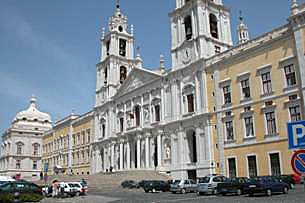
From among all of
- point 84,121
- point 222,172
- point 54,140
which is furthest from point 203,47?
point 54,140

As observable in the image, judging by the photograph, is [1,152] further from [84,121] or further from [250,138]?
[250,138]

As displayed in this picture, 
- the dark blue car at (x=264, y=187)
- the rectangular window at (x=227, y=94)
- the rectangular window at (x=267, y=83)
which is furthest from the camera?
the rectangular window at (x=227, y=94)

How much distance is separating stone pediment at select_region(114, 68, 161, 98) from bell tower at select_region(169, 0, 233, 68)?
5080 millimetres

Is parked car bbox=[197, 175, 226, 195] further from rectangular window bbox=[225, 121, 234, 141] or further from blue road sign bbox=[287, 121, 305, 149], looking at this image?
blue road sign bbox=[287, 121, 305, 149]

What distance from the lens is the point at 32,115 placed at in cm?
9344

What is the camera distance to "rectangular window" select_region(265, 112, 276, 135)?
30547 millimetres

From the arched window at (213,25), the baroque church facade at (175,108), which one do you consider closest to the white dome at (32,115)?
the baroque church facade at (175,108)

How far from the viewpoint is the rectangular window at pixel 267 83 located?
3141 centimetres

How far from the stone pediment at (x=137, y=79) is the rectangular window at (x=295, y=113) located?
20.2m

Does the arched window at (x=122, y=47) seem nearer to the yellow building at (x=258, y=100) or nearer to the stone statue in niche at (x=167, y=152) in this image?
the stone statue in niche at (x=167, y=152)

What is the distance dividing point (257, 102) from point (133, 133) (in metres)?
21.6

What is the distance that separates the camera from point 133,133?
161 ft

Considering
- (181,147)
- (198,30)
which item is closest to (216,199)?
(181,147)

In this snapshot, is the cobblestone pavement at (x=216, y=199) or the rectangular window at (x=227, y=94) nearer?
the cobblestone pavement at (x=216, y=199)
